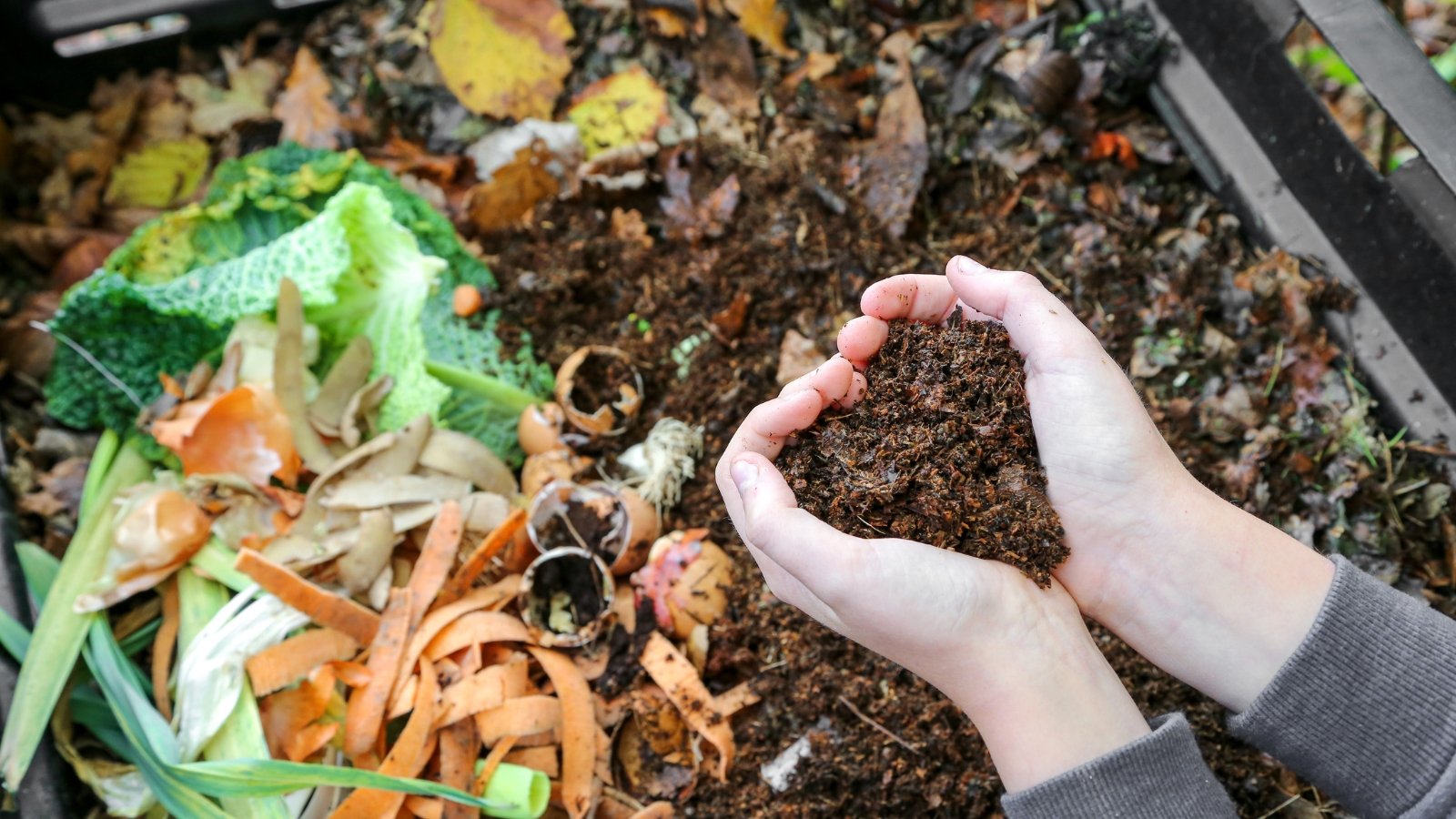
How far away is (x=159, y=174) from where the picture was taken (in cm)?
315

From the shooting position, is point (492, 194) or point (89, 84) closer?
point (492, 194)

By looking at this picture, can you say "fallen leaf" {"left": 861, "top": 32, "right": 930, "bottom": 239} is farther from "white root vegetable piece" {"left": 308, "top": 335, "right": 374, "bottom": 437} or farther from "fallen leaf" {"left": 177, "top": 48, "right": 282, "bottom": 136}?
"fallen leaf" {"left": 177, "top": 48, "right": 282, "bottom": 136}

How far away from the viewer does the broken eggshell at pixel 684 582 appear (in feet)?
7.32

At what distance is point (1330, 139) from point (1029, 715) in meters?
1.87

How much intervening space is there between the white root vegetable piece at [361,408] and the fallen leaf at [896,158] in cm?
148

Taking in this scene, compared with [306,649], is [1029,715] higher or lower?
higher

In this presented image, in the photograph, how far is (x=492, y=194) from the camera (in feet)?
9.36

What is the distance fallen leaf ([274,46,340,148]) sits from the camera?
10.1 ft

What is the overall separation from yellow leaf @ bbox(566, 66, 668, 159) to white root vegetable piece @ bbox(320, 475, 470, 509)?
3.86ft

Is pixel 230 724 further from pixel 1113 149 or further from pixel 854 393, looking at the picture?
pixel 1113 149

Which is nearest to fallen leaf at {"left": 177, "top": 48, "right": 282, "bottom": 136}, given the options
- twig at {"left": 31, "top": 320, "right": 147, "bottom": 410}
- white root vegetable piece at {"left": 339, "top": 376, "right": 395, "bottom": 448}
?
twig at {"left": 31, "top": 320, "right": 147, "bottom": 410}

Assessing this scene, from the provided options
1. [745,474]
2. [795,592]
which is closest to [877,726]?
[795,592]

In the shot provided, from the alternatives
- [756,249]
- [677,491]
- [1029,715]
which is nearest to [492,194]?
[756,249]

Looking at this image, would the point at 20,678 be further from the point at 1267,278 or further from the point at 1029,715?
the point at 1267,278
